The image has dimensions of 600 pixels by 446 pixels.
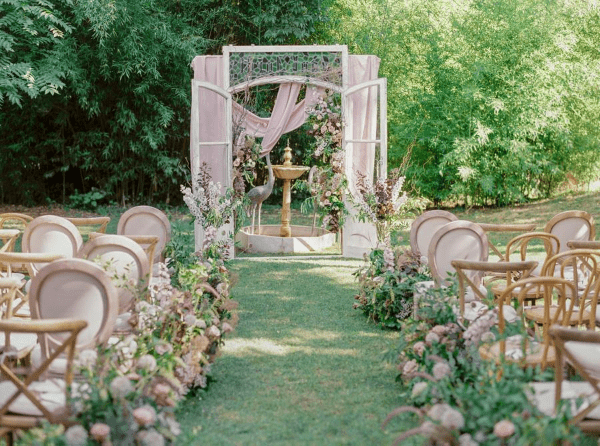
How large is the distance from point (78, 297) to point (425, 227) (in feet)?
11.2

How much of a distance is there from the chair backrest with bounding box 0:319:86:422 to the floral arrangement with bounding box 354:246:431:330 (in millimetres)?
3236

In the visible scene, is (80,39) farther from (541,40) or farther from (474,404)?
(474,404)

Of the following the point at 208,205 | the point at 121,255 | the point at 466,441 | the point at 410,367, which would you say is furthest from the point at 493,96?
the point at 466,441

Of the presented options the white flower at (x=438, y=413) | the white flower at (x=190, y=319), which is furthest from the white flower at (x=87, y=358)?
the white flower at (x=438, y=413)

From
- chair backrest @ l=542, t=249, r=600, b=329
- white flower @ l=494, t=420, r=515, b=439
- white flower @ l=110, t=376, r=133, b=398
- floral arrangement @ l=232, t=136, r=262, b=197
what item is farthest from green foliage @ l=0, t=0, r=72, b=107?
white flower @ l=494, t=420, r=515, b=439

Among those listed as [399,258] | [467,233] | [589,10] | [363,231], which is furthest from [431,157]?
[467,233]

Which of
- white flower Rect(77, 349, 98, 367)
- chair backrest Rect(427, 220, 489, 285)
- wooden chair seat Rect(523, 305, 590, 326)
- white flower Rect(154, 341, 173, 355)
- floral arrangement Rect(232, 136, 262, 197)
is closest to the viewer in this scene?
white flower Rect(77, 349, 98, 367)

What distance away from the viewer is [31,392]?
2.84 m

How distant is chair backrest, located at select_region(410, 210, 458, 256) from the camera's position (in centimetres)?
589

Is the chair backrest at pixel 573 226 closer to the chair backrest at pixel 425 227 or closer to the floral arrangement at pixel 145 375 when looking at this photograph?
the chair backrest at pixel 425 227

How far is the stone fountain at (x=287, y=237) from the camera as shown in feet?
31.7

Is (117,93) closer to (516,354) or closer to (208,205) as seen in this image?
(208,205)

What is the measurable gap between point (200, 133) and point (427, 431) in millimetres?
7026

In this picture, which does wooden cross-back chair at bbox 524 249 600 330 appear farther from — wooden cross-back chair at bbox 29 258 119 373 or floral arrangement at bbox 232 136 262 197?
floral arrangement at bbox 232 136 262 197
